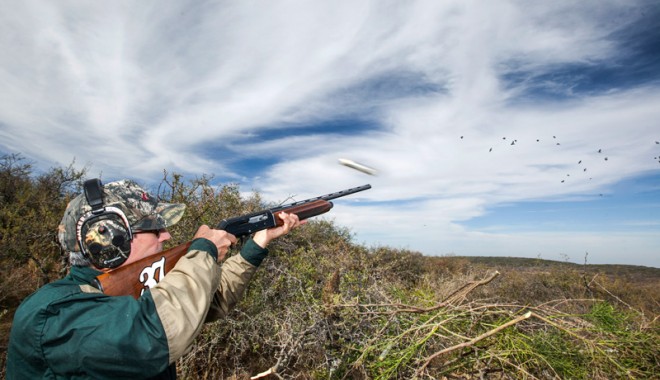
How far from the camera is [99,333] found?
1.51 metres

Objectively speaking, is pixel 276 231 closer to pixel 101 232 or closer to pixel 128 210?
pixel 128 210

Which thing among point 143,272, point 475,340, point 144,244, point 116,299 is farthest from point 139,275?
point 475,340

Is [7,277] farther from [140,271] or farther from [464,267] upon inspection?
[464,267]

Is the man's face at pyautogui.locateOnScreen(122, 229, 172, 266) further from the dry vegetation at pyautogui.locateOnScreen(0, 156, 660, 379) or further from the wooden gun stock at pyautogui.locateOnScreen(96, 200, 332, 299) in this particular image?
the dry vegetation at pyautogui.locateOnScreen(0, 156, 660, 379)

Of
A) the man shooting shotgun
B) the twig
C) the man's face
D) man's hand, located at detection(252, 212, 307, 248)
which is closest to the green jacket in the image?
the man shooting shotgun

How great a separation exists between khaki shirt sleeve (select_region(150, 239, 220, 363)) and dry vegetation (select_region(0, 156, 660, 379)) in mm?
822

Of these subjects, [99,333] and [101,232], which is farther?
[101,232]

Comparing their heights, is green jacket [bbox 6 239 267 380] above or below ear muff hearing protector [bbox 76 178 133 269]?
below

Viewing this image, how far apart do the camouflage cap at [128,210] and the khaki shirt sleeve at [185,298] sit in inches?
19.6

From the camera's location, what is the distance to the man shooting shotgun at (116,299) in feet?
5.01

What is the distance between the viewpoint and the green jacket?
152 cm

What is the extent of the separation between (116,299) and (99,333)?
0.58 feet

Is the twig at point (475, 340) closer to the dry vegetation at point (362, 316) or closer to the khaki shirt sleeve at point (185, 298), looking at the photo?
the dry vegetation at point (362, 316)

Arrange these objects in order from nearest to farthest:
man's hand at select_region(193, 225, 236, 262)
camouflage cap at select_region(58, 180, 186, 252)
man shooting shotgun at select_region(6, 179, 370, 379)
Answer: man shooting shotgun at select_region(6, 179, 370, 379) < camouflage cap at select_region(58, 180, 186, 252) < man's hand at select_region(193, 225, 236, 262)
